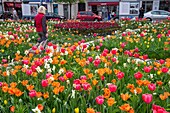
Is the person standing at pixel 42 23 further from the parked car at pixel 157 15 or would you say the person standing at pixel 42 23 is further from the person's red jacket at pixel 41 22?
the parked car at pixel 157 15

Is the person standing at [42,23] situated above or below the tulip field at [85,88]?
above

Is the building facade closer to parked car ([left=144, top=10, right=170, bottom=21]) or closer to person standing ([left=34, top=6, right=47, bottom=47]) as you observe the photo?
parked car ([left=144, top=10, right=170, bottom=21])

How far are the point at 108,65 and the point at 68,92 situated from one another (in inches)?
47.1

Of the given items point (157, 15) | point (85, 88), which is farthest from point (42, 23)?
point (157, 15)

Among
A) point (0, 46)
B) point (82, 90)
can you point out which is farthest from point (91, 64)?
Answer: point (0, 46)

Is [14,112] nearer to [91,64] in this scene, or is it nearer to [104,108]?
[104,108]

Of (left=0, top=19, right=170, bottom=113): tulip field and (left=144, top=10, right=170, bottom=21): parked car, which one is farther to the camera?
(left=144, top=10, right=170, bottom=21): parked car

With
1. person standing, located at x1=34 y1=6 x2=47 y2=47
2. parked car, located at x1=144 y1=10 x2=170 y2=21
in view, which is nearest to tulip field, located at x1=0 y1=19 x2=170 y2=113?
person standing, located at x1=34 y1=6 x2=47 y2=47

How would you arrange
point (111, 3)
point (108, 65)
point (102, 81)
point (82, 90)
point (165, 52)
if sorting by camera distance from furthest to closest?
1. point (111, 3)
2. point (165, 52)
3. point (108, 65)
4. point (102, 81)
5. point (82, 90)

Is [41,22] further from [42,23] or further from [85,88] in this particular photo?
[85,88]

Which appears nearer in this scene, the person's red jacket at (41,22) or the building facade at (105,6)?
the person's red jacket at (41,22)

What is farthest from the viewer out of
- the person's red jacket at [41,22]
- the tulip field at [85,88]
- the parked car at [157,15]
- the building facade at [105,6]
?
the building facade at [105,6]

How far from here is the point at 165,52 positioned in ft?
21.2

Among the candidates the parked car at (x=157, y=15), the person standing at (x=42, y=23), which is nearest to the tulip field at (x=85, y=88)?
the person standing at (x=42, y=23)
